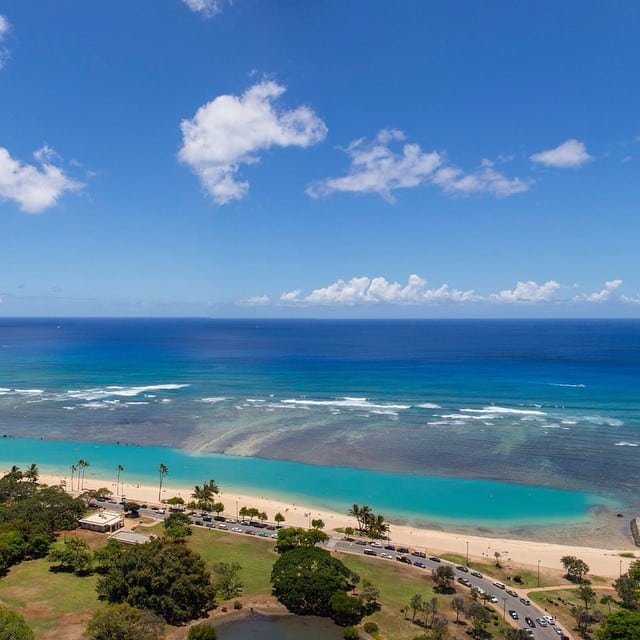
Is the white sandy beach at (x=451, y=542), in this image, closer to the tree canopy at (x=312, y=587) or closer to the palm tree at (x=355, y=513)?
the palm tree at (x=355, y=513)

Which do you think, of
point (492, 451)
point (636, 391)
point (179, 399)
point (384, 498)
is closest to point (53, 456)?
point (179, 399)

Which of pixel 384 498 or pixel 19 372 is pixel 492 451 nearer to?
pixel 384 498

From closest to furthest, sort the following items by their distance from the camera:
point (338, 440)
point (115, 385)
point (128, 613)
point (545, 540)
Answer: point (128, 613)
point (545, 540)
point (338, 440)
point (115, 385)

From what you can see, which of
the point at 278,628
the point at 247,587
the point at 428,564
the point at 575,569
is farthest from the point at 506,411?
the point at 278,628

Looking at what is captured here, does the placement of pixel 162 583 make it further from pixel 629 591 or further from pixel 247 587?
pixel 629 591

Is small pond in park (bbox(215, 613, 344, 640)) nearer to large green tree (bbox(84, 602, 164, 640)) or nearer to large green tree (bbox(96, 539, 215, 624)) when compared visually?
large green tree (bbox(96, 539, 215, 624))

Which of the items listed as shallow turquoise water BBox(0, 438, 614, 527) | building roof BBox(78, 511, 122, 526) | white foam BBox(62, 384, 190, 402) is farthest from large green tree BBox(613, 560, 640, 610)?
white foam BBox(62, 384, 190, 402)

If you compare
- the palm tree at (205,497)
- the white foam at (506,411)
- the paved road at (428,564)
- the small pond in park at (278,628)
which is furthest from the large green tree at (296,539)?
the white foam at (506,411)
